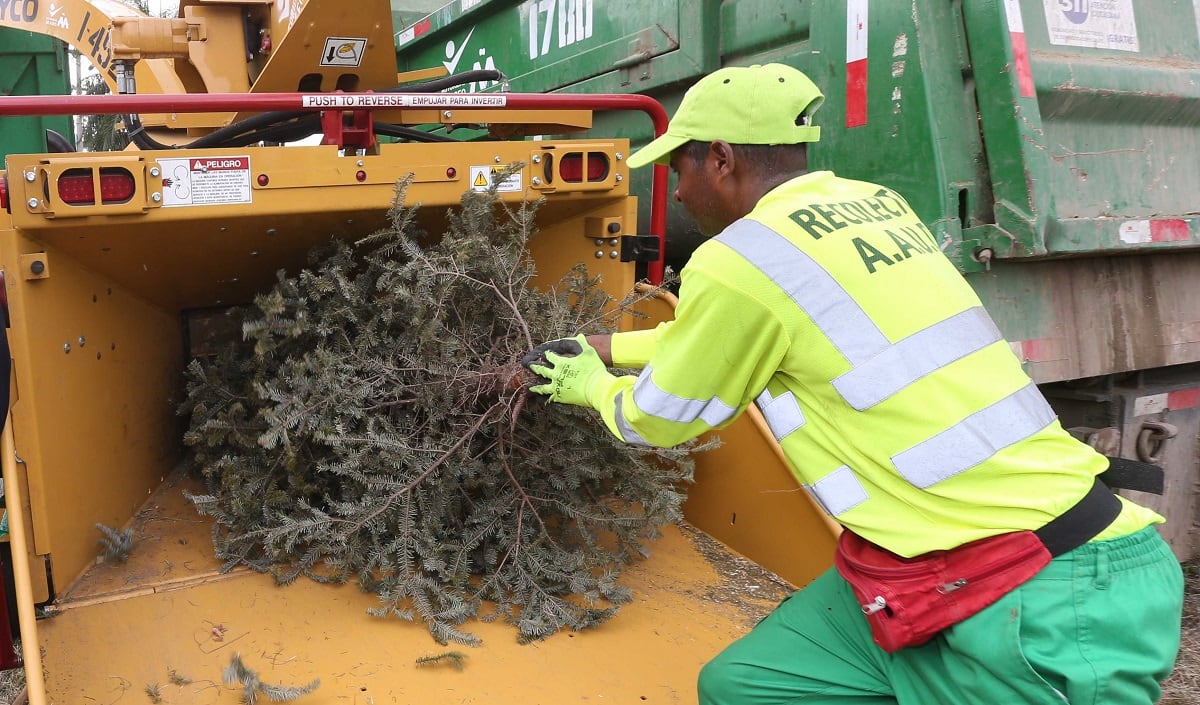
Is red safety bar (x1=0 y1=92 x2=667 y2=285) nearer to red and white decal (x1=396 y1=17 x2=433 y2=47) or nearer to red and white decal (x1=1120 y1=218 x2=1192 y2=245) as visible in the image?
red and white decal (x1=1120 y1=218 x2=1192 y2=245)

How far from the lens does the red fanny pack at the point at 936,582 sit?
1.59 meters

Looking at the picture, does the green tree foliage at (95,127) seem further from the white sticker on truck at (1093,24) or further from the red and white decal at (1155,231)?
the red and white decal at (1155,231)

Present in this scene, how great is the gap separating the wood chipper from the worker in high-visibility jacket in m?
0.73

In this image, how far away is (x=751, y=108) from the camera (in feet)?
6.09

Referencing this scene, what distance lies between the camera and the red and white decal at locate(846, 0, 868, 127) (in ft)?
9.57

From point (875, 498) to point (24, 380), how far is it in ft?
6.17

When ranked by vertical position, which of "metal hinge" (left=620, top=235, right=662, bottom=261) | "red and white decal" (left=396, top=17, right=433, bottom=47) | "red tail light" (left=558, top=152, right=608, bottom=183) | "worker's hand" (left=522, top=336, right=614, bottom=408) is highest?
"red and white decal" (left=396, top=17, right=433, bottom=47)

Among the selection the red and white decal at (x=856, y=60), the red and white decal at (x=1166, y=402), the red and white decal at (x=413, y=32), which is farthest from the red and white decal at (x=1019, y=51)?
the red and white decal at (x=413, y=32)

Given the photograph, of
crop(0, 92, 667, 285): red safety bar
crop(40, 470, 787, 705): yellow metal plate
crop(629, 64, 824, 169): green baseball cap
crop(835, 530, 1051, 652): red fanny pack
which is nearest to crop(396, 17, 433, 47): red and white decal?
crop(0, 92, 667, 285): red safety bar

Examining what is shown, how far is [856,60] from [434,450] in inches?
67.6

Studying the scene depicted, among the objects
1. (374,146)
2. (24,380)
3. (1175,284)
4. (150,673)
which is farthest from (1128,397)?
(24,380)

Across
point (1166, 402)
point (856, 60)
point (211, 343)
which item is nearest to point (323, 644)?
point (211, 343)

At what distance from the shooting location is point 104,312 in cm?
262

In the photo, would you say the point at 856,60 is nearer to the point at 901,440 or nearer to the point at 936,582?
the point at 901,440
